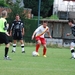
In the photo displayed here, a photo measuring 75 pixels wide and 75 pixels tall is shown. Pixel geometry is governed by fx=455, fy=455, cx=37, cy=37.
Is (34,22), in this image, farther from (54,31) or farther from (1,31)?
(1,31)

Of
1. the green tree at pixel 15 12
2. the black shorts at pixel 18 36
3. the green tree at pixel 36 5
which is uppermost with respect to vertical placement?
the black shorts at pixel 18 36

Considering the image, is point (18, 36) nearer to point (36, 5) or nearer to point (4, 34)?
point (4, 34)

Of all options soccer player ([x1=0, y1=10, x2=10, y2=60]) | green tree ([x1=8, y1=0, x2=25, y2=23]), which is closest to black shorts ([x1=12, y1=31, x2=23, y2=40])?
soccer player ([x1=0, y1=10, x2=10, y2=60])

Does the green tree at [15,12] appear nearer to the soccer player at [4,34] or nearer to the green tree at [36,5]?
the green tree at [36,5]

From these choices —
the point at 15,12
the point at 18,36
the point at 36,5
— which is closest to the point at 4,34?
the point at 18,36

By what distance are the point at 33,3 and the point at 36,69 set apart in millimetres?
42124

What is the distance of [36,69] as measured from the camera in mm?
14898

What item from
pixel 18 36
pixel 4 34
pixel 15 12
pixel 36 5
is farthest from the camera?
pixel 36 5

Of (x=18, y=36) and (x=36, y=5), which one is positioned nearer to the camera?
(x=18, y=36)

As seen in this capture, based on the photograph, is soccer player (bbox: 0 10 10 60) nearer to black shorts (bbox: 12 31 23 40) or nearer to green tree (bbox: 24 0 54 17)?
black shorts (bbox: 12 31 23 40)

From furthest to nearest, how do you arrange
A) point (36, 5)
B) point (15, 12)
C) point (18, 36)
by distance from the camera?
point (36, 5), point (15, 12), point (18, 36)

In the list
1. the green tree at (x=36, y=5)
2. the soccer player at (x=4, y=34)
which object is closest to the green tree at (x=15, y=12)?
the green tree at (x=36, y=5)

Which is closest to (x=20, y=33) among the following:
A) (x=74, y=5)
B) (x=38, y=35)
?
(x=38, y=35)

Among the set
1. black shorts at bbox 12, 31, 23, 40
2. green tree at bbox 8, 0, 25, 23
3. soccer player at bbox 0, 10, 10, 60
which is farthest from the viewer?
green tree at bbox 8, 0, 25, 23
